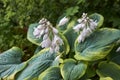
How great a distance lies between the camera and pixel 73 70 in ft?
9.37

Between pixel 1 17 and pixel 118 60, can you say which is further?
pixel 1 17

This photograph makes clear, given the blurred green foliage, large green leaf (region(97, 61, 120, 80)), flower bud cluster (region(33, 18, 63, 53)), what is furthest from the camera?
the blurred green foliage

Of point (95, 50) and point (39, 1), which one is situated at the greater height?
point (39, 1)

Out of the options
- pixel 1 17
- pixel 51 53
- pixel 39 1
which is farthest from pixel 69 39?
pixel 1 17

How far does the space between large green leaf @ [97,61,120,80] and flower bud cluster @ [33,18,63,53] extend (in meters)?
0.41

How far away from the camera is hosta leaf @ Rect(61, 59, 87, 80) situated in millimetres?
2801

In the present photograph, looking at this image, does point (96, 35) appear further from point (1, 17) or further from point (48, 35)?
point (1, 17)

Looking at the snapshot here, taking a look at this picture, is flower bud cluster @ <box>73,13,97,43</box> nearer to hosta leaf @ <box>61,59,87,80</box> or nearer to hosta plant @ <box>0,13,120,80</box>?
hosta plant @ <box>0,13,120,80</box>

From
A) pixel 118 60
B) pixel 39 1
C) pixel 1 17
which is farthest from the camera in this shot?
pixel 1 17

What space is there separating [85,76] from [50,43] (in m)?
0.42

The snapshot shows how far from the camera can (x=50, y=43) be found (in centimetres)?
287

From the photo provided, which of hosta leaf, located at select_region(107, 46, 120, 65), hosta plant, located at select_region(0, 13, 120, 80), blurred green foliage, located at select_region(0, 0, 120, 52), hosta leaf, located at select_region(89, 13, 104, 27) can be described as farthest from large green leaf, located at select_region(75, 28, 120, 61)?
blurred green foliage, located at select_region(0, 0, 120, 52)

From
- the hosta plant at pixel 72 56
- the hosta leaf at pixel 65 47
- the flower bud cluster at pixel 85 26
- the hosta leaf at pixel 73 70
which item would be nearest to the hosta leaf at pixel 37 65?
the hosta plant at pixel 72 56

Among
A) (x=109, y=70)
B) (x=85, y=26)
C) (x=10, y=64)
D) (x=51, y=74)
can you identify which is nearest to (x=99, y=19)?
(x=85, y=26)
